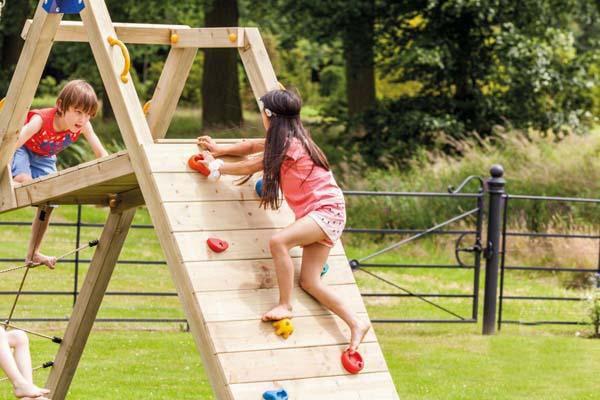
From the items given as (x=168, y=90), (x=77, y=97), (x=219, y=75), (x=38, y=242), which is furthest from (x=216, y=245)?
(x=219, y=75)

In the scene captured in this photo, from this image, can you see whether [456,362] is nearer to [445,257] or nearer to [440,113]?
[445,257]

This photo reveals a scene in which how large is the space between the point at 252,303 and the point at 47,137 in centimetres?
173

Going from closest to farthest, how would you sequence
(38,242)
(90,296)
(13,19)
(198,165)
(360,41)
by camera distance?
1. (198,165)
2. (90,296)
3. (38,242)
4. (360,41)
5. (13,19)

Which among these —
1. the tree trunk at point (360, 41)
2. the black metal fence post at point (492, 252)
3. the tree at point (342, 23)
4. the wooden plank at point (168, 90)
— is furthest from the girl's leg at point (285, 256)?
the tree trunk at point (360, 41)

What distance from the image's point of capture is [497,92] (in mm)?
18828

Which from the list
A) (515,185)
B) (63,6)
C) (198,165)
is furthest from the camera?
(515,185)

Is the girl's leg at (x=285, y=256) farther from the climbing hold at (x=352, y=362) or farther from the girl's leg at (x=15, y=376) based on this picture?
the girl's leg at (x=15, y=376)

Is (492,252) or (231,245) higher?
(492,252)

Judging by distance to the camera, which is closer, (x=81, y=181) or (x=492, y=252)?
(x=81, y=181)

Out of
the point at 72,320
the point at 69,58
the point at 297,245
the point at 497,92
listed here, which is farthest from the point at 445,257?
the point at 69,58

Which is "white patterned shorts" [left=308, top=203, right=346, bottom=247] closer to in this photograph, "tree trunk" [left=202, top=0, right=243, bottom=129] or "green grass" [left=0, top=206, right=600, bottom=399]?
"green grass" [left=0, top=206, right=600, bottom=399]

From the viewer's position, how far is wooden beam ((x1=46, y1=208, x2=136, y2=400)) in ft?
20.0

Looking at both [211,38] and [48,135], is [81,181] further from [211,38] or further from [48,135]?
[211,38]

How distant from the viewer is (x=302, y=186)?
4.96 m
